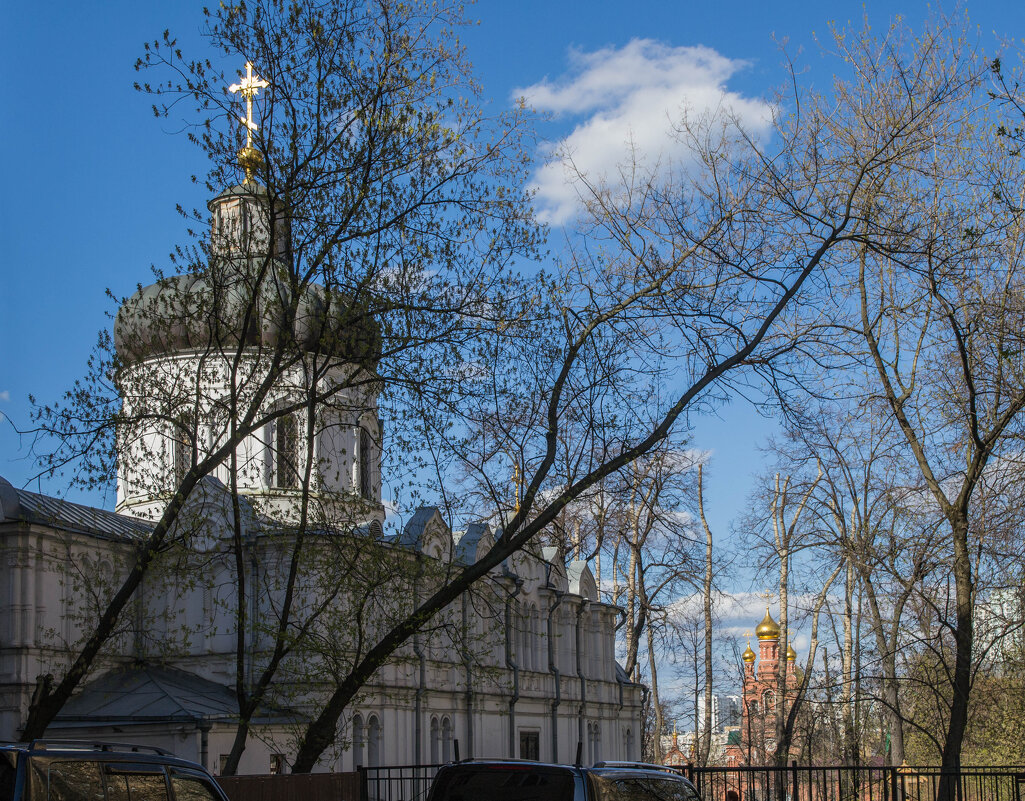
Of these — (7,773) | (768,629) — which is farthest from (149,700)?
(768,629)

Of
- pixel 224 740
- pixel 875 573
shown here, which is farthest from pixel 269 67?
pixel 224 740

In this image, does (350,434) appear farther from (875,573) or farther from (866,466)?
(875,573)

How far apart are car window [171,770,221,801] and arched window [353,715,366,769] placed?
73.9 ft

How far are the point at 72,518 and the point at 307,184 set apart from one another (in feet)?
55.6

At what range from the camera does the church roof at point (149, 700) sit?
2652cm

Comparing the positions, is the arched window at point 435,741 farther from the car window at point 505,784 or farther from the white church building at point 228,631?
the car window at point 505,784

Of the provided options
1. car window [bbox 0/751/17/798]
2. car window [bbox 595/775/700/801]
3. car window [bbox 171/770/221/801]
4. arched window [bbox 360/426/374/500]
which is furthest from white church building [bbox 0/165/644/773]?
car window [bbox 0/751/17/798]

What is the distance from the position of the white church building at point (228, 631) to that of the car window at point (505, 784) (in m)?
6.63

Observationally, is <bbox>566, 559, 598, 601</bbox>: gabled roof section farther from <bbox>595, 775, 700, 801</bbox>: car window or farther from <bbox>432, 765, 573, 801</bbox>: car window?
<bbox>432, 765, 573, 801</bbox>: car window

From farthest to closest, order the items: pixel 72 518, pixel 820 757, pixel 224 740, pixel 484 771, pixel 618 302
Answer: pixel 820 757 < pixel 72 518 < pixel 224 740 < pixel 618 302 < pixel 484 771

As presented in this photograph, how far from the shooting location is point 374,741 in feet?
102

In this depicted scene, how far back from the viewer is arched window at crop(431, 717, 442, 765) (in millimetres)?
34031

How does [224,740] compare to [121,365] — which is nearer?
[121,365]

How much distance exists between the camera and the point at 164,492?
16859mm
